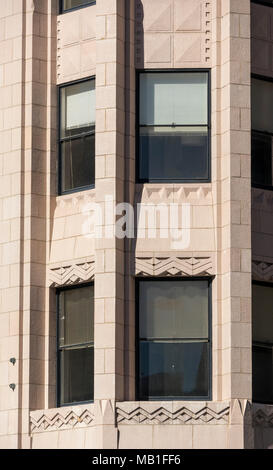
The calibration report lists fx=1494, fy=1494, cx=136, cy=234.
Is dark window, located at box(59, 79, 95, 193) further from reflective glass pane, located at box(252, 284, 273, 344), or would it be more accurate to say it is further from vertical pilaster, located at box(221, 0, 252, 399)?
reflective glass pane, located at box(252, 284, 273, 344)

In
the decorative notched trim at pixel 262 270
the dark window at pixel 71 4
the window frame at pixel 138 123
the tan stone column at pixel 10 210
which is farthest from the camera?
the dark window at pixel 71 4

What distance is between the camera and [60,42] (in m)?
32.4

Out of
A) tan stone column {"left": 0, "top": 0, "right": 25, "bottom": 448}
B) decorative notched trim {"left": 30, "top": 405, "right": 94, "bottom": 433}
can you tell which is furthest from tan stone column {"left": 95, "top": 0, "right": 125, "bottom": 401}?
→ tan stone column {"left": 0, "top": 0, "right": 25, "bottom": 448}

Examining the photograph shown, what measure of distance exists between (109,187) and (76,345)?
11.0 ft

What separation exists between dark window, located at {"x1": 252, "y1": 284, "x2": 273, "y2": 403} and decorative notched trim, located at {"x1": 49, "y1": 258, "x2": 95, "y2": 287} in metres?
3.39

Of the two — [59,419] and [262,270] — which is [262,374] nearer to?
[262,270]

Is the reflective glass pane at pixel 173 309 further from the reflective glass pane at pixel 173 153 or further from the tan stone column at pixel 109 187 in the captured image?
the reflective glass pane at pixel 173 153

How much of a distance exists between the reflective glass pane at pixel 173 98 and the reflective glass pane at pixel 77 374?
16.6ft

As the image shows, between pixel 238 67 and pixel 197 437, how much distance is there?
7698 millimetres

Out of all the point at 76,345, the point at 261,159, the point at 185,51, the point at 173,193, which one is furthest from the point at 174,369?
the point at 185,51

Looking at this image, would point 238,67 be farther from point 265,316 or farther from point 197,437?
point 197,437

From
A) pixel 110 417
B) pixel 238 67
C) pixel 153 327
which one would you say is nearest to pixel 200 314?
pixel 153 327

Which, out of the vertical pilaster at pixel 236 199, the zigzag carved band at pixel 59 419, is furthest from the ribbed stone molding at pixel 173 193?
the zigzag carved band at pixel 59 419

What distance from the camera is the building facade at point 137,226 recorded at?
29750 millimetres
